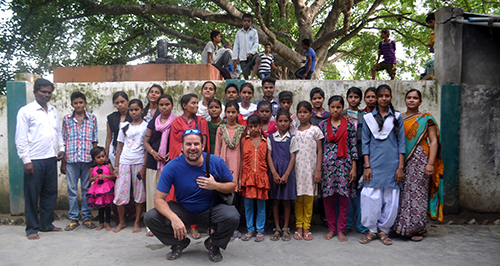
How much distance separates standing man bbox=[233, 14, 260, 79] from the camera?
22.9 feet

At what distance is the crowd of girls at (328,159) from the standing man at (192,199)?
0.68m

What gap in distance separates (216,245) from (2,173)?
3987 millimetres

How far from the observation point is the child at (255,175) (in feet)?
12.3

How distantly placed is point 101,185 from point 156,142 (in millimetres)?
918

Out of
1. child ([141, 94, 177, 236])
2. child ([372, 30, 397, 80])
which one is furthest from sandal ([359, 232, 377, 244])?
child ([372, 30, 397, 80])

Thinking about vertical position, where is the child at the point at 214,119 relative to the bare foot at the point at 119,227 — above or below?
above

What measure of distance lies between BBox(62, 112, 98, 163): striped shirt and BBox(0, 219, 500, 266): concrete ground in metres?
0.94

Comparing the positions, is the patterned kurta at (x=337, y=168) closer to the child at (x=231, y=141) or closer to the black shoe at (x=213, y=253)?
the child at (x=231, y=141)

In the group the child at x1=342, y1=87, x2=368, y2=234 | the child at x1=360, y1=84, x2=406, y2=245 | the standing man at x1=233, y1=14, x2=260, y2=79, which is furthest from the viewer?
the standing man at x1=233, y1=14, x2=260, y2=79

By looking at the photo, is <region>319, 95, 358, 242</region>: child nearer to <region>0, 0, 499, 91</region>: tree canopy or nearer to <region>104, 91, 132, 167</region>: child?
<region>104, 91, 132, 167</region>: child

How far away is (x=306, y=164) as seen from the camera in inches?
151

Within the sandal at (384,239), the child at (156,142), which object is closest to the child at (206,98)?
the child at (156,142)

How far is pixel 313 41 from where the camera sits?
35.1 feet

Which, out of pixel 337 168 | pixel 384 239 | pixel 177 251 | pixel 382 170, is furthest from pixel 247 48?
pixel 177 251
